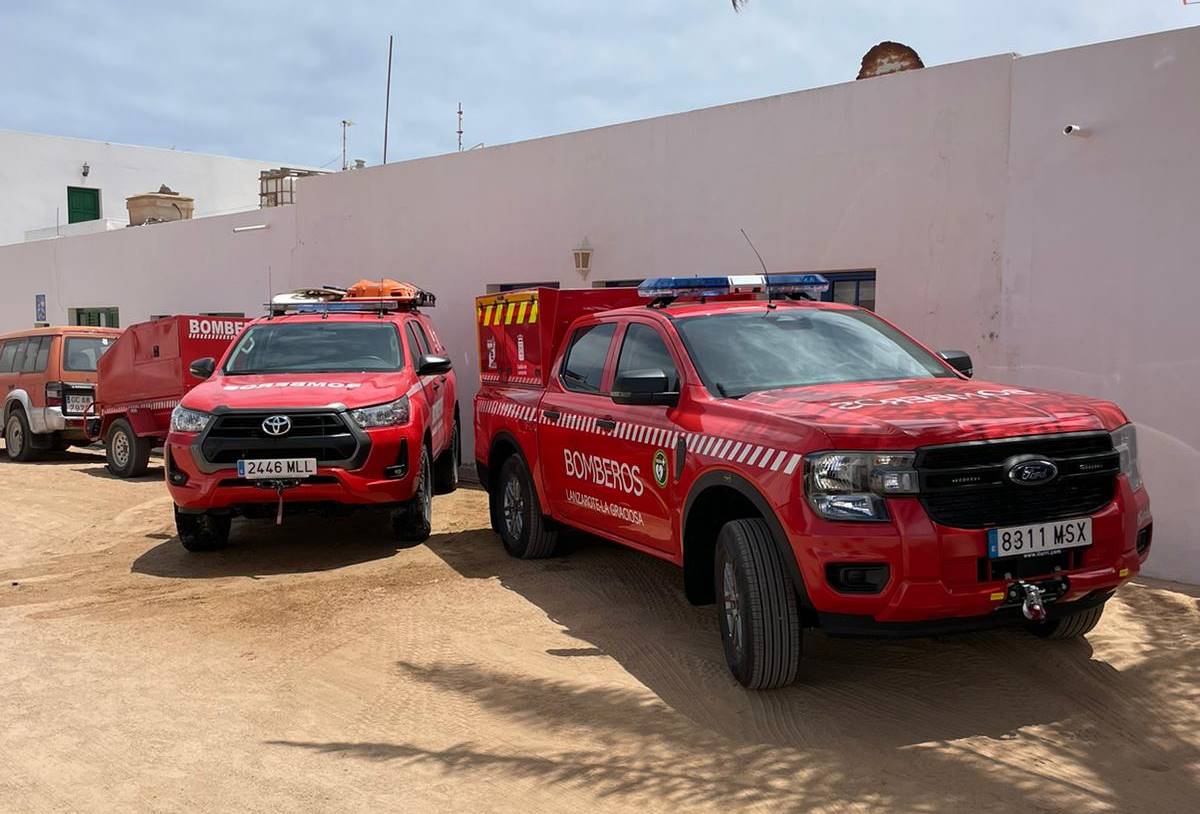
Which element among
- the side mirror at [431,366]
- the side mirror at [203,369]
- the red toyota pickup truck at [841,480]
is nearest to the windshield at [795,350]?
the red toyota pickup truck at [841,480]

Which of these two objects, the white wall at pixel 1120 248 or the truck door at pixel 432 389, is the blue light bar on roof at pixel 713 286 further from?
the truck door at pixel 432 389

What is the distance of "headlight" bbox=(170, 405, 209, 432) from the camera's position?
25.0ft

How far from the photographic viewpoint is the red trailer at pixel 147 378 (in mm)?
12352

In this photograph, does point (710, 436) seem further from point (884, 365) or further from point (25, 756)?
point (25, 756)

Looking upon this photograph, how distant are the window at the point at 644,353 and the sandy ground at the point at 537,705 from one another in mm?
1395

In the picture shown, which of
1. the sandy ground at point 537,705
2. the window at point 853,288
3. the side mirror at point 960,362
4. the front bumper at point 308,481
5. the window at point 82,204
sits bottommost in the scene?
the sandy ground at point 537,705

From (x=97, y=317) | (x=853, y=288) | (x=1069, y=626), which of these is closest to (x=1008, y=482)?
(x=1069, y=626)

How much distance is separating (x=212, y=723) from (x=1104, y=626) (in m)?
4.52

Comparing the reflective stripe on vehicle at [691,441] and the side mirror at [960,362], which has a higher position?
the side mirror at [960,362]

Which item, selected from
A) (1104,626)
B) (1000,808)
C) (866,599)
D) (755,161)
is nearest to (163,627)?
(866,599)

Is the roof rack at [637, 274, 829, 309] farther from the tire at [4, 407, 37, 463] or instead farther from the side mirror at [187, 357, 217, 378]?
the tire at [4, 407, 37, 463]

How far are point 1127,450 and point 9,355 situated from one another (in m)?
15.1

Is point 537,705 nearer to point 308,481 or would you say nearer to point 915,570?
point 915,570

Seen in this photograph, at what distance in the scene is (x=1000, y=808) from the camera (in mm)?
3699
